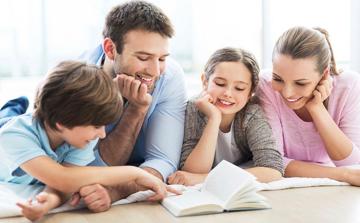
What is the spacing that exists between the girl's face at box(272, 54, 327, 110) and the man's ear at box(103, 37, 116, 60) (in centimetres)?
52

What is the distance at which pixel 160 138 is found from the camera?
1.92 m

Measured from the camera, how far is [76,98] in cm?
147

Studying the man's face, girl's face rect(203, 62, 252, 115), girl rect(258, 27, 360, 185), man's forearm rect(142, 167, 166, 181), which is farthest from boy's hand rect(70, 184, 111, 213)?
girl rect(258, 27, 360, 185)

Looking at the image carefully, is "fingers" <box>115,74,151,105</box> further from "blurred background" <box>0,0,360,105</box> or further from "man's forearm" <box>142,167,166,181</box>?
"blurred background" <box>0,0,360,105</box>

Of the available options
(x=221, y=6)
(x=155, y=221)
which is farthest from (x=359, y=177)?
(x=221, y=6)

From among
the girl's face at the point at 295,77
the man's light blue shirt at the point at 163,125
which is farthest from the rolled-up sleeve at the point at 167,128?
the girl's face at the point at 295,77

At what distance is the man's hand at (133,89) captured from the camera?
178 centimetres

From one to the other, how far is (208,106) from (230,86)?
10 cm

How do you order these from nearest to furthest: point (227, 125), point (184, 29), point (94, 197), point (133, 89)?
point (94, 197) < point (133, 89) < point (227, 125) < point (184, 29)

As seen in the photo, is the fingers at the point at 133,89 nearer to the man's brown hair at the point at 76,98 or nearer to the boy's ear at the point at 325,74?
the man's brown hair at the point at 76,98

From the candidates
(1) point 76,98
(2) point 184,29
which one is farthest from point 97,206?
(2) point 184,29

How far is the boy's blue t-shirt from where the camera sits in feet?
4.89

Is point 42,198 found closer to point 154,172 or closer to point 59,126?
point 59,126

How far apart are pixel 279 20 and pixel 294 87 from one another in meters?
1.22
